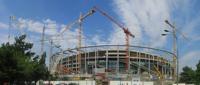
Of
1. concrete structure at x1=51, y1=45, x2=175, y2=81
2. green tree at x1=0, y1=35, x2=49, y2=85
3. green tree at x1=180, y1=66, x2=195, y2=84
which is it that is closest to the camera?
green tree at x1=0, y1=35, x2=49, y2=85

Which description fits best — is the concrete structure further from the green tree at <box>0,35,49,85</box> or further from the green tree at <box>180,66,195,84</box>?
the green tree at <box>0,35,49,85</box>

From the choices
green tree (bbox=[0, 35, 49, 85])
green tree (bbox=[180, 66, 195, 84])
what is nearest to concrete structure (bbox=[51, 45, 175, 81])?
green tree (bbox=[180, 66, 195, 84])

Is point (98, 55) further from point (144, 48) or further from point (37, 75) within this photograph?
point (37, 75)

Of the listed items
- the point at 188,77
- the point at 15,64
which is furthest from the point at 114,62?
the point at 15,64

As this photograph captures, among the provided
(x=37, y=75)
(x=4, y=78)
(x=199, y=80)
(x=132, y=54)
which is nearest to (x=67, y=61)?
(x=132, y=54)

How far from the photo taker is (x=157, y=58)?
190875 mm

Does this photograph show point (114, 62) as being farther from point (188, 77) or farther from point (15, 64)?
point (15, 64)

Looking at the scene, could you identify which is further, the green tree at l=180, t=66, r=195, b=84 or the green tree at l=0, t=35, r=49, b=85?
the green tree at l=180, t=66, r=195, b=84

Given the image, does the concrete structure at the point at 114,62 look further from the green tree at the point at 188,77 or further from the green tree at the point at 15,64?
the green tree at the point at 15,64

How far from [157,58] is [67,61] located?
4653 cm

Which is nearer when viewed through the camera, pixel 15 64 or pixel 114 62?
pixel 15 64

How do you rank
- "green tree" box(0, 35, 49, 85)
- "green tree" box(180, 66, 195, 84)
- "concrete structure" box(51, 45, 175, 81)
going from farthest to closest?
"concrete structure" box(51, 45, 175, 81), "green tree" box(180, 66, 195, 84), "green tree" box(0, 35, 49, 85)

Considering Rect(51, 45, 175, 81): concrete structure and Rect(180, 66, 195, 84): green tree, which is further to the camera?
Rect(51, 45, 175, 81): concrete structure

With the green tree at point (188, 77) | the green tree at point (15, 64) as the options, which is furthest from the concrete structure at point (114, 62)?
the green tree at point (15, 64)
